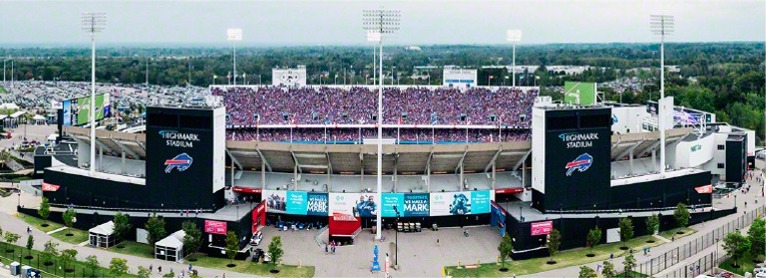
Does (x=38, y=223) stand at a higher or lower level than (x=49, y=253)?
higher

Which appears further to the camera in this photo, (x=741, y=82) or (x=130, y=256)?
(x=741, y=82)

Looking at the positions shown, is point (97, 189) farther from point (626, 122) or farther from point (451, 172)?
point (626, 122)

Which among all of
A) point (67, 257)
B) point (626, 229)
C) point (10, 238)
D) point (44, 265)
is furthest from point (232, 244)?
point (626, 229)

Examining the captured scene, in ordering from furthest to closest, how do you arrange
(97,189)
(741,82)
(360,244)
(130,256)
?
(741,82), (97,189), (360,244), (130,256)

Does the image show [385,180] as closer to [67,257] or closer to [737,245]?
[67,257]

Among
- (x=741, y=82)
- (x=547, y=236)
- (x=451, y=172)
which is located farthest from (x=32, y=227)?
(x=741, y=82)

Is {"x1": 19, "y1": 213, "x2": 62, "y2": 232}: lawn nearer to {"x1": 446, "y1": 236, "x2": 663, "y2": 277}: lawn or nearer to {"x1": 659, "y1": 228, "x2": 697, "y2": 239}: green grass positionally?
{"x1": 446, "y1": 236, "x2": 663, "y2": 277}: lawn
